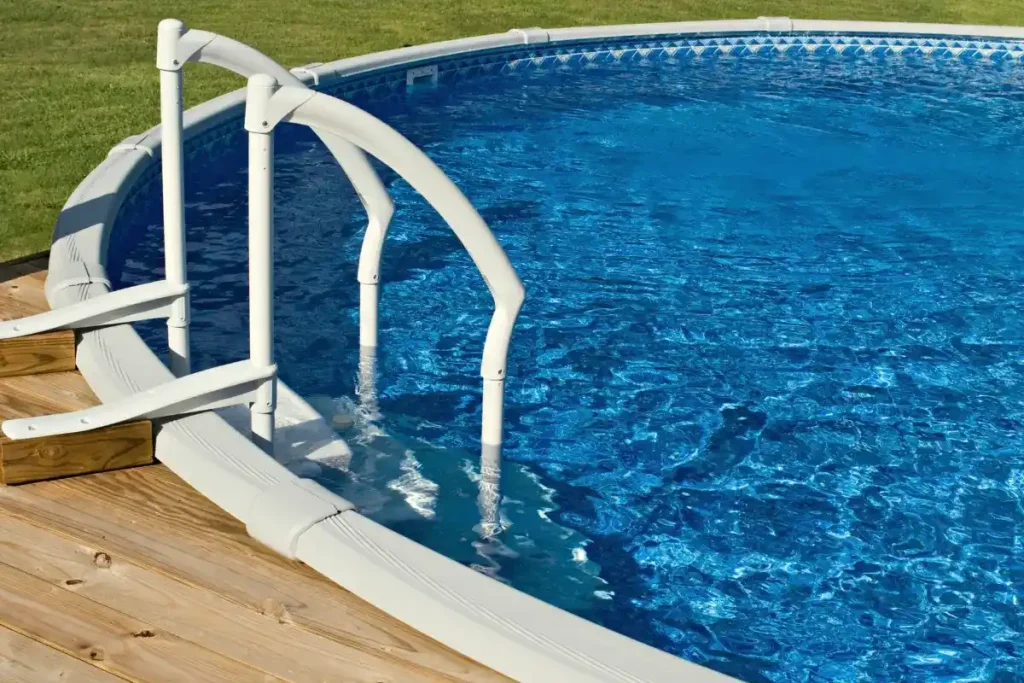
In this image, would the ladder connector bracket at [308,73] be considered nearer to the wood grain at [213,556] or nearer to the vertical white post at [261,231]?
the vertical white post at [261,231]

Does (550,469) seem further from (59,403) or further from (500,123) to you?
(500,123)

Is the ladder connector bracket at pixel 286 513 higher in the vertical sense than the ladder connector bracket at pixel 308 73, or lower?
lower

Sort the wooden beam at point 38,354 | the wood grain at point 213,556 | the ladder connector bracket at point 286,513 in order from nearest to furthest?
the wood grain at point 213,556, the ladder connector bracket at point 286,513, the wooden beam at point 38,354

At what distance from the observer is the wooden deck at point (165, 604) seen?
123 inches

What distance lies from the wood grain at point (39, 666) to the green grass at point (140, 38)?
11.3 feet

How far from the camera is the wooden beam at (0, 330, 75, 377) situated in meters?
4.63

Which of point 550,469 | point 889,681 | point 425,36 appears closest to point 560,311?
point 550,469

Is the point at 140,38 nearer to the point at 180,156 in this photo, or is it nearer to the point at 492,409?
the point at 180,156

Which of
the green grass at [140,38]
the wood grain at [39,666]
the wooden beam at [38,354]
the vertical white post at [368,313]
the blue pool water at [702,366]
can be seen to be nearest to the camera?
the wood grain at [39,666]

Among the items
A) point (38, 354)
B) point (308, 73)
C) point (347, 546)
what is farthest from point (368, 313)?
point (308, 73)

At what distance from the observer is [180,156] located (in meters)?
4.47

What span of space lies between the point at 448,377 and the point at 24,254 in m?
2.23

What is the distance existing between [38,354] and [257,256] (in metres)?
1.37

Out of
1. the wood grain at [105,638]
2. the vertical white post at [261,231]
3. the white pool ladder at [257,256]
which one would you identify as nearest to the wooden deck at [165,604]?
the wood grain at [105,638]
